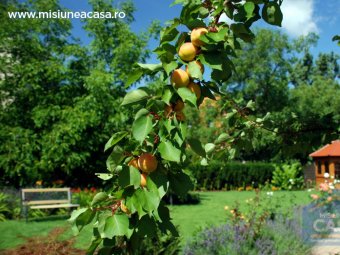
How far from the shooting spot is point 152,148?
1.03 meters

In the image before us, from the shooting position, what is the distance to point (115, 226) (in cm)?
100

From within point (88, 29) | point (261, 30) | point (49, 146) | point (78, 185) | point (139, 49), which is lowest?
point (78, 185)

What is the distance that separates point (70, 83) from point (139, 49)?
2590mm

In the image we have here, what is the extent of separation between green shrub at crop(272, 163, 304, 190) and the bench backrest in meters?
15.8

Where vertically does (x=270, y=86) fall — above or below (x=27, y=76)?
above

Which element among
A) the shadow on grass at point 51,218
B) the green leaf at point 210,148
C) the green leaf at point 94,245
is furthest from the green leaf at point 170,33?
the shadow on grass at point 51,218

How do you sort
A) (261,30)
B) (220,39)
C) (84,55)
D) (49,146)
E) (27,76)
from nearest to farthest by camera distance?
1. (220,39)
2. (49,146)
3. (27,76)
4. (84,55)
5. (261,30)

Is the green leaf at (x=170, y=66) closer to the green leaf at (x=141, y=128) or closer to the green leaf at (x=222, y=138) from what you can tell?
the green leaf at (x=141, y=128)

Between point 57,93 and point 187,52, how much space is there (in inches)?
489

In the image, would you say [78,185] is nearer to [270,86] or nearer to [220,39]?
[220,39]

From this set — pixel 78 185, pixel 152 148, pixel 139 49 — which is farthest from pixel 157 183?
pixel 78 185

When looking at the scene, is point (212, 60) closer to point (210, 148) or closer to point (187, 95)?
point (187, 95)

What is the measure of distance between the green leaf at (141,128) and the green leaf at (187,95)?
103 millimetres

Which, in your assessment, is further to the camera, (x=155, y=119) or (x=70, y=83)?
(x=70, y=83)
